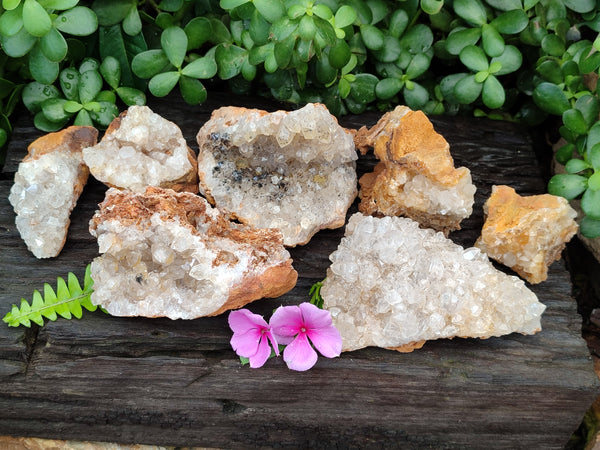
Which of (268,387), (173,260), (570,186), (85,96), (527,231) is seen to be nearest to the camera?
(173,260)

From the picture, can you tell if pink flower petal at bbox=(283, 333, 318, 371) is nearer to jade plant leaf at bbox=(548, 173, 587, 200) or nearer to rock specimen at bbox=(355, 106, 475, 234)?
rock specimen at bbox=(355, 106, 475, 234)

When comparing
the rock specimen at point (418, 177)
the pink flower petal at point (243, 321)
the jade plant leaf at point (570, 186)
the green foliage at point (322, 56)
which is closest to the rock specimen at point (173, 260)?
the pink flower petal at point (243, 321)

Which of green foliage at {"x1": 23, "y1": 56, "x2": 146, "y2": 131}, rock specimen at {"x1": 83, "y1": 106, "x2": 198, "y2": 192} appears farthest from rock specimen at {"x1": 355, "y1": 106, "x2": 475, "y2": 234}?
green foliage at {"x1": 23, "y1": 56, "x2": 146, "y2": 131}

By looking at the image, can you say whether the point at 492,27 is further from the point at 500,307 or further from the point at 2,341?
the point at 2,341

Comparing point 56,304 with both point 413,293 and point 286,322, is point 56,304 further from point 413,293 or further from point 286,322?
point 413,293

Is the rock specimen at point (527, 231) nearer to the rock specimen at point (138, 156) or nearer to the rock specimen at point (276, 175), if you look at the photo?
the rock specimen at point (276, 175)

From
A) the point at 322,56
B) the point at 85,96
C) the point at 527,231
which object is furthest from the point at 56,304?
the point at 527,231
